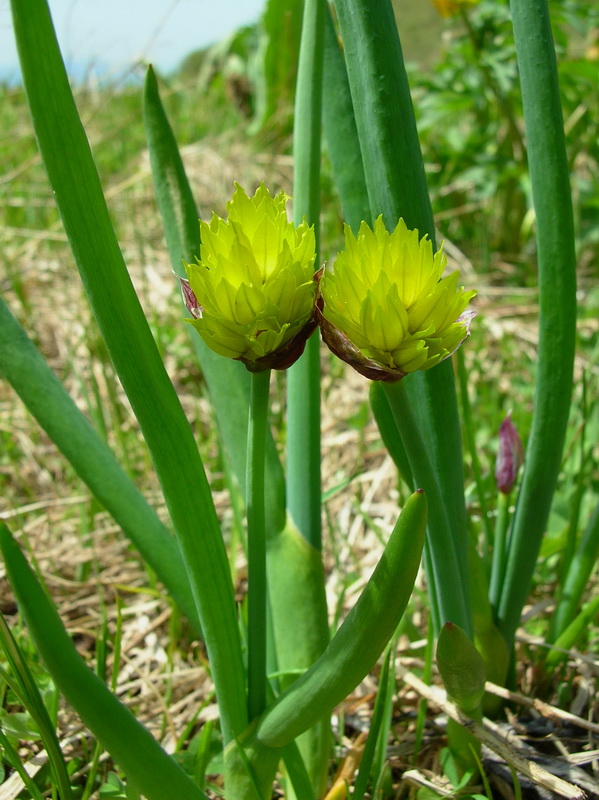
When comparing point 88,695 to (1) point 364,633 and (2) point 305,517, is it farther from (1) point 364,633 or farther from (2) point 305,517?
(2) point 305,517

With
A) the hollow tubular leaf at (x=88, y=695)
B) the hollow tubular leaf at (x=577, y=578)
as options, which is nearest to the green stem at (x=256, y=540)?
the hollow tubular leaf at (x=88, y=695)

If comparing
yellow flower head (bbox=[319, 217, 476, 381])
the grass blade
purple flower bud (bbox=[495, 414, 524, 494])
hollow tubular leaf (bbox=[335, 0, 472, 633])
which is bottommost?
the grass blade

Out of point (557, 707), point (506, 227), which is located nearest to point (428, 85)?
point (506, 227)

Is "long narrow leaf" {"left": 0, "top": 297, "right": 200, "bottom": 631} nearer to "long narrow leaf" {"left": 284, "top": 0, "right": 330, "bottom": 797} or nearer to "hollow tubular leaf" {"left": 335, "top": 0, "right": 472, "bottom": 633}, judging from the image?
"long narrow leaf" {"left": 284, "top": 0, "right": 330, "bottom": 797}

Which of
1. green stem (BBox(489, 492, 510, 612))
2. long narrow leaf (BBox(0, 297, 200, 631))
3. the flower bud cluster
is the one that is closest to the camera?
the flower bud cluster

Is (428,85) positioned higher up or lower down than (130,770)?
higher up

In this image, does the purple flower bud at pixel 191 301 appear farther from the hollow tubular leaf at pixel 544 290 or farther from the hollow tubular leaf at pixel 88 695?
the hollow tubular leaf at pixel 544 290

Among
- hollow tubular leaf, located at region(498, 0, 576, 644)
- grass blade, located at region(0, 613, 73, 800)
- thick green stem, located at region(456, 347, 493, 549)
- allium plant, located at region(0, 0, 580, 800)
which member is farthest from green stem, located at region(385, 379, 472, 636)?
grass blade, located at region(0, 613, 73, 800)

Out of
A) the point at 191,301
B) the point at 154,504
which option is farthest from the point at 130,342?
the point at 154,504

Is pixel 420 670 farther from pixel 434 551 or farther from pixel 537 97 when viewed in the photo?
pixel 537 97
